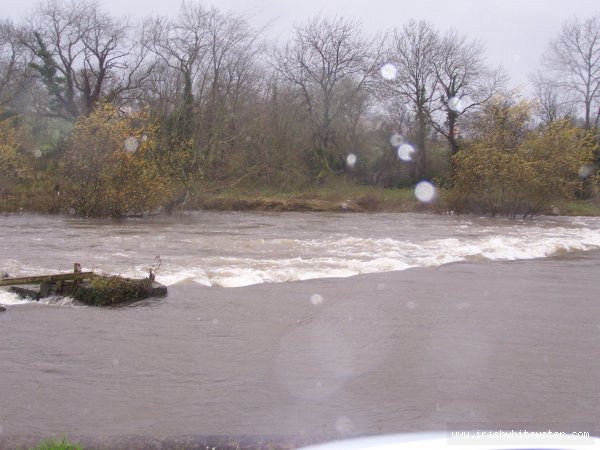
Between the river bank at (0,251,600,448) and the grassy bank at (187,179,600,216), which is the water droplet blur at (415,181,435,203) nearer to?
the grassy bank at (187,179,600,216)

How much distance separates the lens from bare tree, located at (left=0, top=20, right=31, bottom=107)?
51719 millimetres

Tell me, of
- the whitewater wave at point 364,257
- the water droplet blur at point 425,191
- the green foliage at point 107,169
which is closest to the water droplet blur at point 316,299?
the whitewater wave at point 364,257

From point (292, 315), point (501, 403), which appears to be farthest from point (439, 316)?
point (501, 403)

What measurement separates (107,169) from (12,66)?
27.9 meters

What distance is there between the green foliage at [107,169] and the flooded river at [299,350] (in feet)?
42.5

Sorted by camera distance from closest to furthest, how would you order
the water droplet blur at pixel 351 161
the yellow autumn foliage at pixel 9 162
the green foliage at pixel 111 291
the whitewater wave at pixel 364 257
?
1. the green foliage at pixel 111 291
2. the whitewater wave at pixel 364 257
3. the yellow autumn foliage at pixel 9 162
4. the water droplet blur at pixel 351 161

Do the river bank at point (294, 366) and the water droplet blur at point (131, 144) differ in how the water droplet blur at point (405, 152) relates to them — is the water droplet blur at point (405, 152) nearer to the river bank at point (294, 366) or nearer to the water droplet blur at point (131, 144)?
the water droplet blur at point (131, 144)

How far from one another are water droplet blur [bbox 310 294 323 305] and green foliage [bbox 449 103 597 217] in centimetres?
2643

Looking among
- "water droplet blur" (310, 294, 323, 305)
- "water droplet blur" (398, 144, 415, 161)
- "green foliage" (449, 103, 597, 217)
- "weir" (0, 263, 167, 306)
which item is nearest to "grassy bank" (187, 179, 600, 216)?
"green foliage" (449, 103, 597, 217)

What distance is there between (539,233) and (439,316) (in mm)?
17982

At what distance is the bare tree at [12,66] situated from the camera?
51719 millimetres

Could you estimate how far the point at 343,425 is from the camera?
20.5 feet

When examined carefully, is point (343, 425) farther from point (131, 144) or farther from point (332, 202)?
point (332, 202)

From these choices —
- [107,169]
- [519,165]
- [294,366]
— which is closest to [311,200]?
[519,165]
